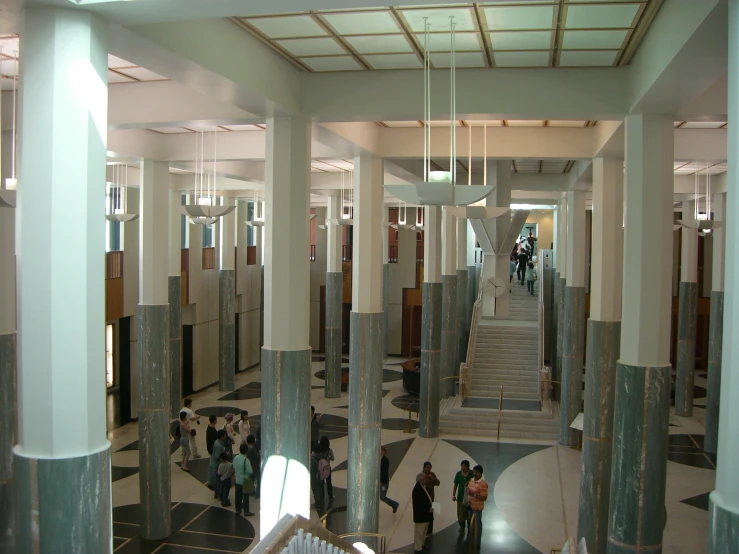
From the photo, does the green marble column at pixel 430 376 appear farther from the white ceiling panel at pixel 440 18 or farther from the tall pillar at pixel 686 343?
the white ceiling panel at pixel 440 18

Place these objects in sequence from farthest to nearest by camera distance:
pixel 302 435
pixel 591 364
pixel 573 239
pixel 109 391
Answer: pixel 109 391, pixel 573 239, pixel 591 364, pixel 302 435

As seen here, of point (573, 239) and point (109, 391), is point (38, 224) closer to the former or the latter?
point (573, 239)

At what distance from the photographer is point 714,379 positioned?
2077 cm

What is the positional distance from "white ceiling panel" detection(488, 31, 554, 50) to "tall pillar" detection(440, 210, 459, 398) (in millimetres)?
13330

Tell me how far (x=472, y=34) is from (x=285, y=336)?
14.6 feet

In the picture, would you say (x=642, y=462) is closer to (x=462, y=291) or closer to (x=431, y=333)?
(x=431, y=333)

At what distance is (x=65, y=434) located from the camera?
526cm

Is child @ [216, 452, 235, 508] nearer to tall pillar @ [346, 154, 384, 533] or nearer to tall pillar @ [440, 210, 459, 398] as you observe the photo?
tall pillar @ [346, 154, 384, 533]

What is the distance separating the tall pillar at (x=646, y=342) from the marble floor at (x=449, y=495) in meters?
4.32

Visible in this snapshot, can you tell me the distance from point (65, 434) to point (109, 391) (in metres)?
21.1

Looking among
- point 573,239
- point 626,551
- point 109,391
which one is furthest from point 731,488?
point 109,391

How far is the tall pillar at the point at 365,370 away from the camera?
514 inches

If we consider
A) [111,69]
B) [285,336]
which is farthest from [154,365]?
[111,69]

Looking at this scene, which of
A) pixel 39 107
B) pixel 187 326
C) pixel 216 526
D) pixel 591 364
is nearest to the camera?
pixel 39 107
